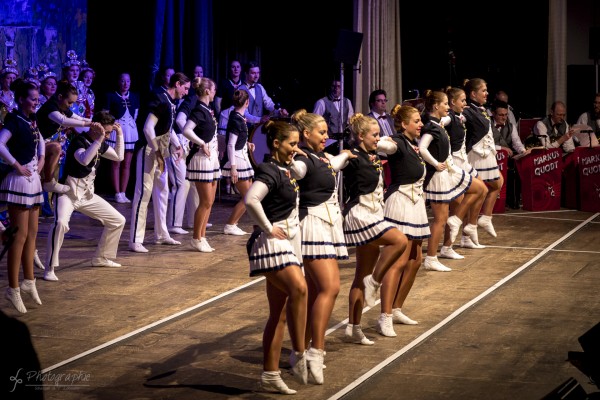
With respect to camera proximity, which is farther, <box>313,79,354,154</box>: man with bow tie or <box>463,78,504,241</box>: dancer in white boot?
<box>313,79,354,154</box>: man with bow tie

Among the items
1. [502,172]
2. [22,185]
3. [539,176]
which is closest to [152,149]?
[22,185]

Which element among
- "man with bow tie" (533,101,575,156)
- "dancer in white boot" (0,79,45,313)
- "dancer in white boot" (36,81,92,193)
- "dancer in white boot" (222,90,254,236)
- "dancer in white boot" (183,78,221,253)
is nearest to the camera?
"dancer in white boot" (0,79,45,313)

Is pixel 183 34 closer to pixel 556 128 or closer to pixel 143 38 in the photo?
pixel 143 38

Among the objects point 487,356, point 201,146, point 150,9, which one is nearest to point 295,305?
point 487,356

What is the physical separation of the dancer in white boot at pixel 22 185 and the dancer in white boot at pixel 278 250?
2569mm

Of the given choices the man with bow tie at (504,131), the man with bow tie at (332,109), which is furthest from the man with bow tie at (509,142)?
the man with bow tie at (332,109)

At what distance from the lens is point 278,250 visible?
17.8 feet

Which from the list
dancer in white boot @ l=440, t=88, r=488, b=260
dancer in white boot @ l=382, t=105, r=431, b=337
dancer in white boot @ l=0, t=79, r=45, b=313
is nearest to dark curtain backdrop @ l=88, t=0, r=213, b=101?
dancer in white boot @ l=440, t=88, r=488, b=260

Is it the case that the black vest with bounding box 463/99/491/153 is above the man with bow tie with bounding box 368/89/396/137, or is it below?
below

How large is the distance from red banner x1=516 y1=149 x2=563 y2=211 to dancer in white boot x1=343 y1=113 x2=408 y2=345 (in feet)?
22.7

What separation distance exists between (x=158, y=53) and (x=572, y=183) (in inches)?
235

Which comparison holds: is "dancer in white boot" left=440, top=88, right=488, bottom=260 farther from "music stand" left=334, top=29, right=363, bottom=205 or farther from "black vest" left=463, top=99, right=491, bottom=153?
"music stand" left=334, top=29, right=363, bottom=205

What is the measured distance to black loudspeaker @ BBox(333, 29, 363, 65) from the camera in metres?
12.2

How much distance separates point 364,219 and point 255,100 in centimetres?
819
